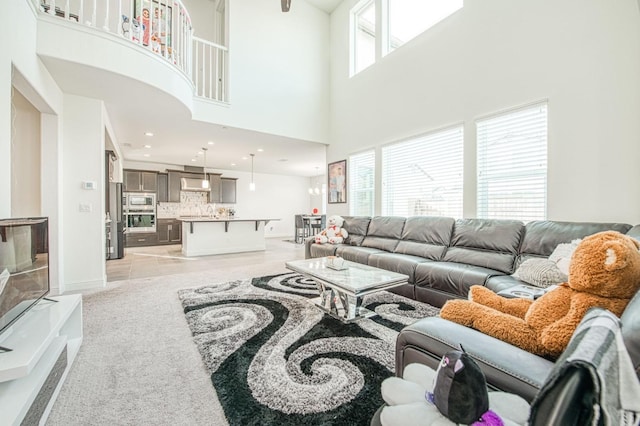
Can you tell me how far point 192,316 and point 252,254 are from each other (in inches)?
148

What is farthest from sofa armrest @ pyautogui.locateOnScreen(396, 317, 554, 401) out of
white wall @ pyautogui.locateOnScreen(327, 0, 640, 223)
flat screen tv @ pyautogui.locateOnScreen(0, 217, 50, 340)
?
white wall @ pyautogui.locateOnScreen(327, 0, 640, 223)

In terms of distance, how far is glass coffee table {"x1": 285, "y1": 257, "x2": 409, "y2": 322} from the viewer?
2.30 m

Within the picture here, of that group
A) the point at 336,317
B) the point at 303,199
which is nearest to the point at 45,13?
the point at 336,317

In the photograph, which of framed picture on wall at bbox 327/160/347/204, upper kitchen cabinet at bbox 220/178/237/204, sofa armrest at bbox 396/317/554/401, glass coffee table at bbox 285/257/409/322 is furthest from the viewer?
upper kitchen cabinet at bbox 220/178/237/204

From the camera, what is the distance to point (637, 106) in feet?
7.81

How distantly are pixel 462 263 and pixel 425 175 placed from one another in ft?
5.32

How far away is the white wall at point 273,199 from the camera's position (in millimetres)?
9906

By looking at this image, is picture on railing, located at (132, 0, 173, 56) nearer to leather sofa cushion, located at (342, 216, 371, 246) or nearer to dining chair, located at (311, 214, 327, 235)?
leather sofa cushion, located at (342, 216, 371, 246)

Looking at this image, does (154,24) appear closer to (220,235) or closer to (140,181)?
(220,235)

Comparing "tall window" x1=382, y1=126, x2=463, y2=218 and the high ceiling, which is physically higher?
the high ceiling

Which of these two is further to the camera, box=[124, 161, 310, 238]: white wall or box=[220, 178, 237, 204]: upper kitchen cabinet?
box=[124, 161, 310, 238]: white wall

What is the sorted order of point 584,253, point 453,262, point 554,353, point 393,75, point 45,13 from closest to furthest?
1. point 554,353
2. point 584,253
3. point 45,13
4. point 453,262
5. point 393,75

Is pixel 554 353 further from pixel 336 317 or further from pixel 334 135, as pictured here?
pixel 334 135

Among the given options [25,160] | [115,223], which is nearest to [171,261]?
[115,223]
